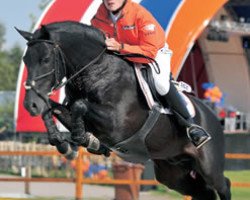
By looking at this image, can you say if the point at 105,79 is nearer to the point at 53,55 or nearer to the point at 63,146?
the point at 53,55

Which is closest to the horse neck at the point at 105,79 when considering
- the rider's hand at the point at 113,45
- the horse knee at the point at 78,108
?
the rider's hand at the point at 113,45

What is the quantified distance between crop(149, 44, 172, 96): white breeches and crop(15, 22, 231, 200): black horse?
22 centimetres

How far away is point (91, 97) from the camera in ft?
26.2

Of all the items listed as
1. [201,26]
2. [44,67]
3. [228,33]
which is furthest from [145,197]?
[228,33]

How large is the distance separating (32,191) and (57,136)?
1069 cm

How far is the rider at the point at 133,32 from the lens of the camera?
811 cm

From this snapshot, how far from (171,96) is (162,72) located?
0.37 m

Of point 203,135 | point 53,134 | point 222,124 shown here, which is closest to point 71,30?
point 53,134

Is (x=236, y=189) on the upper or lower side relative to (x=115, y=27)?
lower

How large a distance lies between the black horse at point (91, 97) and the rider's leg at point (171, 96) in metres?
0.15

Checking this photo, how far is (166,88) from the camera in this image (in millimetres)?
8586

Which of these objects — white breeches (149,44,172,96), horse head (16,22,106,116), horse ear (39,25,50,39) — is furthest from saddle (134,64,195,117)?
horse ear (39,25,50,39)

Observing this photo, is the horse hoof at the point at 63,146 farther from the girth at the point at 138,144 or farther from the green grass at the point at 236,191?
the green grass at the point at 236,191

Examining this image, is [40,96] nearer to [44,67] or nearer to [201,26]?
[44,67]
